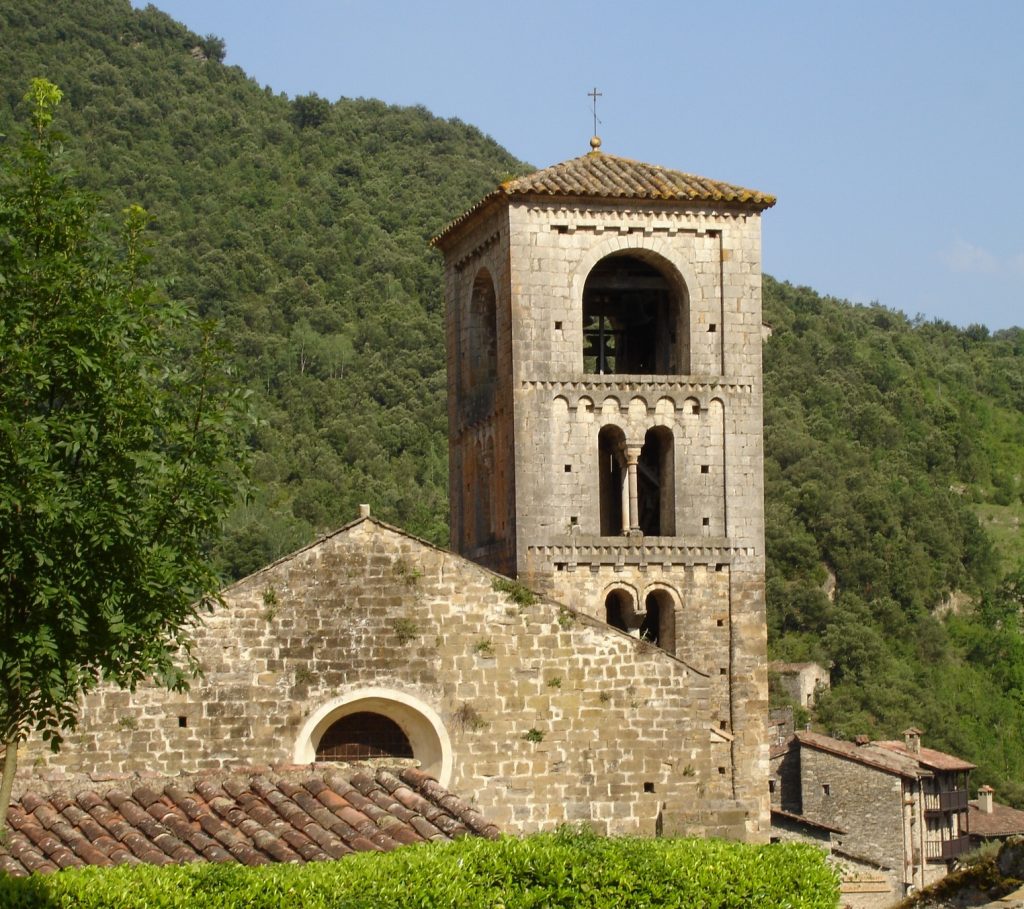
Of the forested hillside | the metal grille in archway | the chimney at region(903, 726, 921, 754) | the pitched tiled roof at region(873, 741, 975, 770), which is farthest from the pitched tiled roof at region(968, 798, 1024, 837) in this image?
the metal grille in archway

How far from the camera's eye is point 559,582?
89.1ft

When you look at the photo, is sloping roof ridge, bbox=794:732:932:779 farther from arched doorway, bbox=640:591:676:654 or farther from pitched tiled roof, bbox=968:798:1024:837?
arched doorway, bbox=640:591:676:654

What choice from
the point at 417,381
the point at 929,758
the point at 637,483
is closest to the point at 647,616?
the point at 637,483

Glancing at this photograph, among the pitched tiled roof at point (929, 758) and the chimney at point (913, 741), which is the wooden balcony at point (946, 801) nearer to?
the pitched tiled roof at point (929, 758)

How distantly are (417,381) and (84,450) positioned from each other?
190ft

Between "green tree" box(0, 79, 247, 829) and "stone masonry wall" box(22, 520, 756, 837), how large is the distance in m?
5.09

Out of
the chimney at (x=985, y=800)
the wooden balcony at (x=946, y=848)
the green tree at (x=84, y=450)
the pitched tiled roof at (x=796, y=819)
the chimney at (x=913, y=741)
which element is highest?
the green tree at (x=84, y=450)

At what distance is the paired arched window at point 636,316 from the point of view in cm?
2860

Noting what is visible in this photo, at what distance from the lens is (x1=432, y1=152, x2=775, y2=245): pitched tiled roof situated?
2772cm

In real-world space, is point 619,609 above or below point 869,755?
above

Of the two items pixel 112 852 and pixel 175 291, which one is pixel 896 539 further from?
pixel 112 852

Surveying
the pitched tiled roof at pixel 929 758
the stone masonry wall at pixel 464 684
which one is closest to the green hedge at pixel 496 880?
the stone masonry wall at pixel 464 684

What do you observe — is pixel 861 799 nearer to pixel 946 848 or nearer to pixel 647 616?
pixel 946 848

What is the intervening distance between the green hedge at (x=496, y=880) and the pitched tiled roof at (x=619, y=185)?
13214 mm
